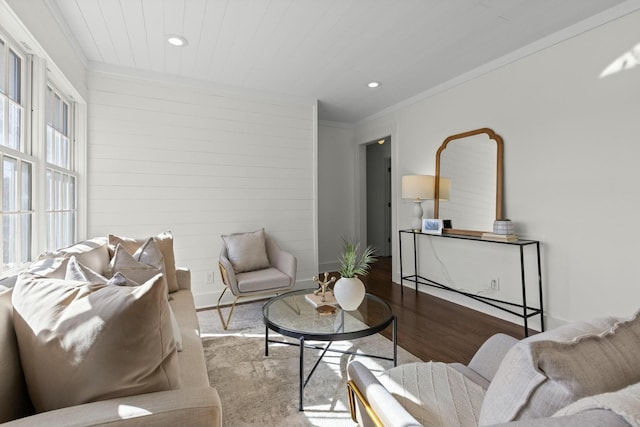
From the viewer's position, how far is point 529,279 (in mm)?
2805

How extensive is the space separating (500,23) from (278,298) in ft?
9.02

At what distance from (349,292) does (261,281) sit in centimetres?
120

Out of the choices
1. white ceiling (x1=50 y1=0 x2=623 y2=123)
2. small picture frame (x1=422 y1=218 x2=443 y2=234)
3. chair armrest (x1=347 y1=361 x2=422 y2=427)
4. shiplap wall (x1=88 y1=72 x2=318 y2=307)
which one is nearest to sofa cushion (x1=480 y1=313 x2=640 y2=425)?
chair armrest (x1=347 y1=361 x2=422 y2=427)

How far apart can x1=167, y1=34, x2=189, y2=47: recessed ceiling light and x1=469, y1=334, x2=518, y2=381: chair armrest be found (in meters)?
3.04

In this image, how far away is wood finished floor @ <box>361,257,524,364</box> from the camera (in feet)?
7.88

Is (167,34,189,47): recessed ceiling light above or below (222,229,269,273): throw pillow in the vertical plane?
above

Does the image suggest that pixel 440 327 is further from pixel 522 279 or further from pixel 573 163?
pixel 573 163

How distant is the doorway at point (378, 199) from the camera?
6.59 metres

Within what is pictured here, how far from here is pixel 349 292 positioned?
204cm

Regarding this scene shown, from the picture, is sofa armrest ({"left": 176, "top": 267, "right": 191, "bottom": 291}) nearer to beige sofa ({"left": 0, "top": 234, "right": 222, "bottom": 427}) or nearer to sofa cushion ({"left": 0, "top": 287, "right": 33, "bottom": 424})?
beige sofa ({"left": 0, "top": 234, "right": 222, "bottom": 427})

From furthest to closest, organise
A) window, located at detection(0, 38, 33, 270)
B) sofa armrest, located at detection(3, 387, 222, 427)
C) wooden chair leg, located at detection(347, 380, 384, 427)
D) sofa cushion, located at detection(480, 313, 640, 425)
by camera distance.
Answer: window, located at detection(0, 38, 33, 270), wooden chair leg, located at detection(347, 380, 384, 427), sofa armrest, located at detection(3, 387, 222, 427), sofa cushion, located at detection(480, 313, 640, 425)

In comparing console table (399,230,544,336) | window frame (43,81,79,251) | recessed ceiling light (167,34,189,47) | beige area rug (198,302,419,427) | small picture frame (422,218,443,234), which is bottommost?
beige area rug (198,302,419,427)

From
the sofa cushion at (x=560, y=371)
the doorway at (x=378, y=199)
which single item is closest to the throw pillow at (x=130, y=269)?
the sofa cushion at (x=560, y=371)

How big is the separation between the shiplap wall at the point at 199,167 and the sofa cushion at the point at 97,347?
252 centimetres
